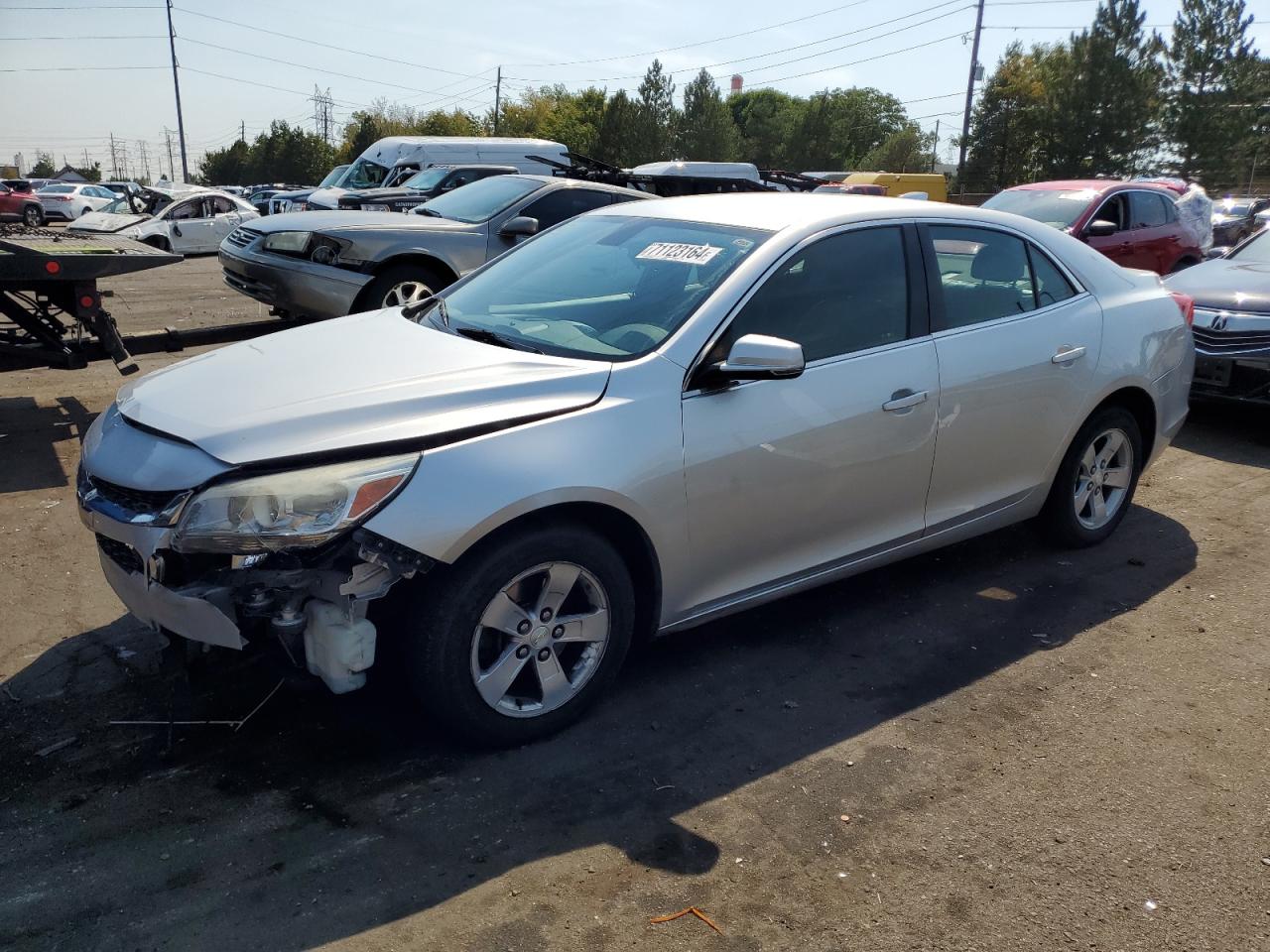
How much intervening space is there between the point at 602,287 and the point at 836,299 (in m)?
0.91

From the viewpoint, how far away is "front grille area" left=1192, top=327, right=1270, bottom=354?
7.22 m

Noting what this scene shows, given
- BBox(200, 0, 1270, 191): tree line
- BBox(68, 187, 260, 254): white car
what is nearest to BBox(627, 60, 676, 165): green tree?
BBox(200, 0, 1270, 191): tree line

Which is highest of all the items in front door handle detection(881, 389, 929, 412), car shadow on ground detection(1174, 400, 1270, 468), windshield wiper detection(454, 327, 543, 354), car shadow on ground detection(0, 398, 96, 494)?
windshield wiper detection(454, 327, 543, 354)

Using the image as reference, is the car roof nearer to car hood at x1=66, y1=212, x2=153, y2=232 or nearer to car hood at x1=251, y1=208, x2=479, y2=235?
car hood at x1=251, y1=208, x2=479, y2=235

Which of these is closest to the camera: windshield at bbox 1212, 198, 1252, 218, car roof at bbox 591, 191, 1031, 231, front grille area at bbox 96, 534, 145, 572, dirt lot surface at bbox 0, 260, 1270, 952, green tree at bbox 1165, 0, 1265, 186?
dirt lot surface at bbox 0, 260, 1270, 952

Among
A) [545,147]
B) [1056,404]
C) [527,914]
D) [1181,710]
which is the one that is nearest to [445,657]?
[527,914]

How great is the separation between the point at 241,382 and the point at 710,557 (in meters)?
1.69

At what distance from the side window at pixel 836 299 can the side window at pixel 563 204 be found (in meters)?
5.98

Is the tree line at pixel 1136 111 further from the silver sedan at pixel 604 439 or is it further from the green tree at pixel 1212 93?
the silver sedan at pixel 604 439

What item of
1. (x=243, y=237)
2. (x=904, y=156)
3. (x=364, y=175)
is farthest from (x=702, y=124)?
(x=243, y=237)

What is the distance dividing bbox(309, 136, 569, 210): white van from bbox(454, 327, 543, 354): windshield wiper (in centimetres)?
2095

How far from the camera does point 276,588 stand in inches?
116

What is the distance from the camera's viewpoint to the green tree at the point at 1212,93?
49031mm

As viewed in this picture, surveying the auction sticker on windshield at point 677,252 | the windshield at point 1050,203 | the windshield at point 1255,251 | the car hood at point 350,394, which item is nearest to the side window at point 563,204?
the windshield at point 1050,203
